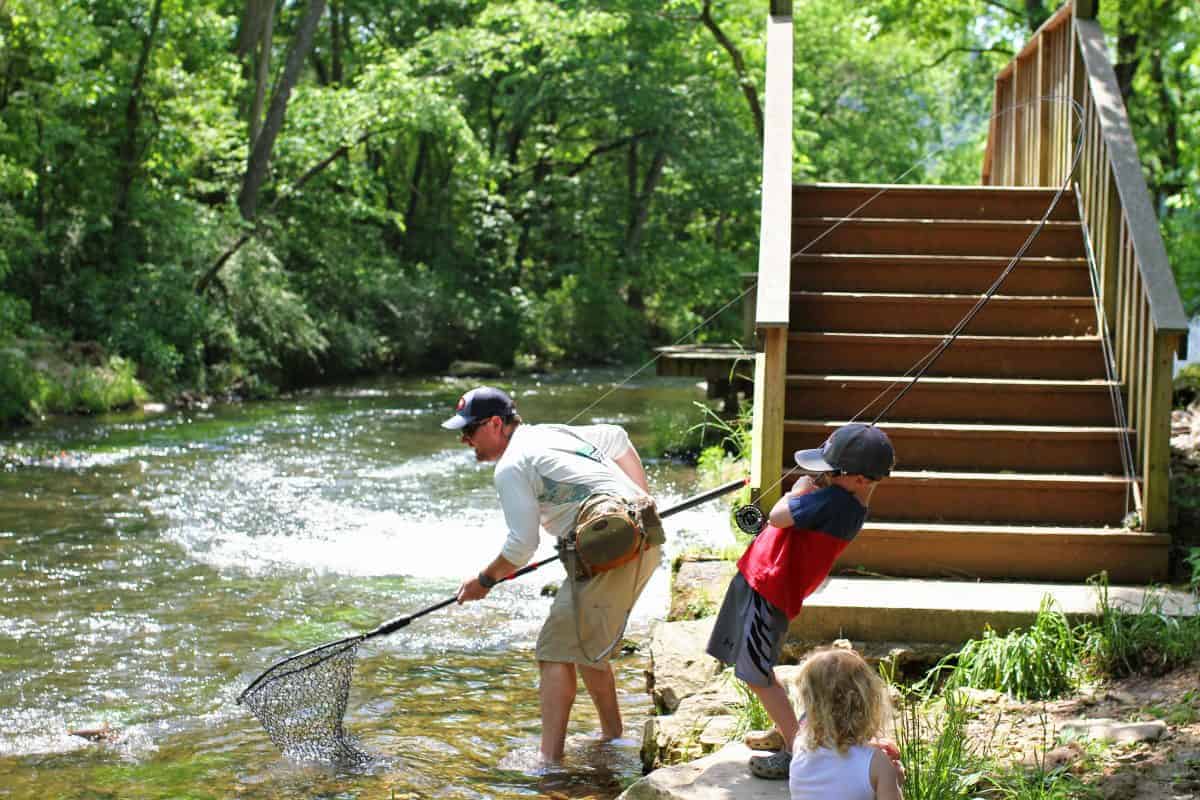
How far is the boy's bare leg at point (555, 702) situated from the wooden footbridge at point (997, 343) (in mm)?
1558

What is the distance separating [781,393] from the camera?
6.73m

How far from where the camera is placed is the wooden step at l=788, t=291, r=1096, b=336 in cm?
812

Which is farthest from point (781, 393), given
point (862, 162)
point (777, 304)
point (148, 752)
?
point (862, 162)

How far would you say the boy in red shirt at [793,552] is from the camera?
4316mm

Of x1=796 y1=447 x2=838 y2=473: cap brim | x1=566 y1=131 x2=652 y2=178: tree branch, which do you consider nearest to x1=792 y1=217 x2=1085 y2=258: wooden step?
x1=796 y1=447 x2=838 y2=473: cap brim

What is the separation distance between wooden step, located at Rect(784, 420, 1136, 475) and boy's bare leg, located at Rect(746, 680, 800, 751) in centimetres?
284

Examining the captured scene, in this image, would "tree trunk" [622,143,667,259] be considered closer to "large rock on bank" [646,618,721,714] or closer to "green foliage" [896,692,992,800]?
"large rock on bank" [646,618,721,714]

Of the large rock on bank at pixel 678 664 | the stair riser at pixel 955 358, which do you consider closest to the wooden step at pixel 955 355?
the stair riser at pixel 955 358

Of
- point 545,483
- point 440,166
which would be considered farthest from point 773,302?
point 440,166

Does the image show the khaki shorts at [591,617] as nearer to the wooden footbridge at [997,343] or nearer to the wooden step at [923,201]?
the wooden footbridge at [997,343]

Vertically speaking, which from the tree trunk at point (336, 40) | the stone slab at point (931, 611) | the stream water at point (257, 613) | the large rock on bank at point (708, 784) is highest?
the tree trunk at point (336, 40)

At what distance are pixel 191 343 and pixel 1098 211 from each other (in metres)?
15.3

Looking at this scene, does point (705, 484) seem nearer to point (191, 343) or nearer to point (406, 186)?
point (191, 343)

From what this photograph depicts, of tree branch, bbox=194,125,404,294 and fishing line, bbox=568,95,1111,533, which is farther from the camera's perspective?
tree branch, bbox=194,125,404,294
